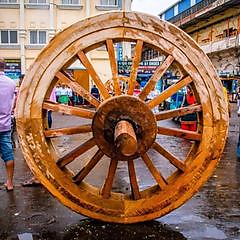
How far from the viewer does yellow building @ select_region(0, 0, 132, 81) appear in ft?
113

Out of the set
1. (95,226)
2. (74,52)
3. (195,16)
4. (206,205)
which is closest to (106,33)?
(74,52)

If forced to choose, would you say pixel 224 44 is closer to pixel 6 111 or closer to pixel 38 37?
pixel 38 37

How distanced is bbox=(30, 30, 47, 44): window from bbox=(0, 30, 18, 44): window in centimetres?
124

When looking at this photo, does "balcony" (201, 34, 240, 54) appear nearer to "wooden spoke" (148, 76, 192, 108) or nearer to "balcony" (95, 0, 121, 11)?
"balcony" (95, 0, 121, 11)

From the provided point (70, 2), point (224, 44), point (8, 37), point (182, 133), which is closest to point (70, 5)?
point (70, 2)

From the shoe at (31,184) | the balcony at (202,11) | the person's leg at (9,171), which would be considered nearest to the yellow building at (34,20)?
the balcony at (202,11)

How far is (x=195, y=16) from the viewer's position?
147ft

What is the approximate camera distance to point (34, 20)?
34.9m

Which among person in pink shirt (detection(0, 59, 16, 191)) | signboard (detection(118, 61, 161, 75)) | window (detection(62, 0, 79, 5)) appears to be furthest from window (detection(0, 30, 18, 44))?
person in pink shirt (detection(0, 59, 16, 191))

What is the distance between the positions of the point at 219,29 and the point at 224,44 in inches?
195

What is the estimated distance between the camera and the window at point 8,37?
3469cm

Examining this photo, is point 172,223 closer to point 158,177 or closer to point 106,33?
point 158,177

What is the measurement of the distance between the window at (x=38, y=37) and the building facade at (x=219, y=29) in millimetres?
12728

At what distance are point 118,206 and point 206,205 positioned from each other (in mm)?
1538
